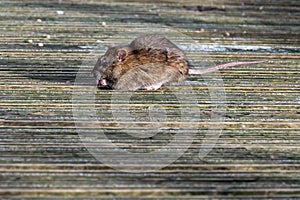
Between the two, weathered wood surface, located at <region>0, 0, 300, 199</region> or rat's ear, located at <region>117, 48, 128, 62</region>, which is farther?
rat's ear, located at <region>117, 48, 128, 62</region>

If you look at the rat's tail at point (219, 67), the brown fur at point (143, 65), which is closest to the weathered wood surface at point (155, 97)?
the rat's tail at point (219, 67)

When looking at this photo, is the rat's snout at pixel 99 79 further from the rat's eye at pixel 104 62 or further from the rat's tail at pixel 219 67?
the rat's tail at pixel 219 67

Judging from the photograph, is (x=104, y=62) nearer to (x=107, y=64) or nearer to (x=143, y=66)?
(x=107, y=64)

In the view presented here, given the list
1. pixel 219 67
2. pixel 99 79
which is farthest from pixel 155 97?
pixel 219 67

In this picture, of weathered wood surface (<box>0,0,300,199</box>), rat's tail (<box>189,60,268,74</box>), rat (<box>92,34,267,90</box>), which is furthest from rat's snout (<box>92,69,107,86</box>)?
rat's tail (<box>189,60,268,74</box>)

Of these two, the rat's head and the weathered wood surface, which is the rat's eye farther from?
the weathered wood surface

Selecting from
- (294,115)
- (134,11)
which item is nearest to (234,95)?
(294,115)
